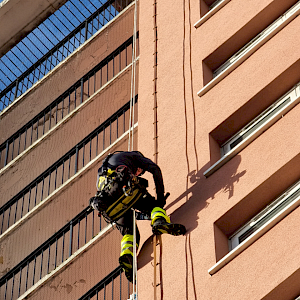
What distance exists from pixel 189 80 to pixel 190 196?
2719 millimetres

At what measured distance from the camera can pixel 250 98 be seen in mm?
12984

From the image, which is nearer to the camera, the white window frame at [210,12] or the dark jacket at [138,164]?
the dark jacket at [138,164]

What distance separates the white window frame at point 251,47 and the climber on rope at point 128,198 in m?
2.28

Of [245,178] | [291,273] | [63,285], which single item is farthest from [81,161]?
[291,273]

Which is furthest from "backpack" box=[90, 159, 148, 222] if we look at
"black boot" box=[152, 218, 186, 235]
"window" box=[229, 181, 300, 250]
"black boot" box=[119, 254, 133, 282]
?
"window" box=[229, 181, 300, 250]

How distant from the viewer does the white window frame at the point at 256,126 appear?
480 inches

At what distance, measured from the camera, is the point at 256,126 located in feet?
43.1

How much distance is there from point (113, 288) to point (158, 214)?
2.85 meters

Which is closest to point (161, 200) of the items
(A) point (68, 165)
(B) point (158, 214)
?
(B) point (158, 214)

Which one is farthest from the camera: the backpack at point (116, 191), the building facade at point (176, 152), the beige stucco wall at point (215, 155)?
the backpack at point (116, 191)

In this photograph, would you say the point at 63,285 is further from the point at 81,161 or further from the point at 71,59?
the point at 71,59

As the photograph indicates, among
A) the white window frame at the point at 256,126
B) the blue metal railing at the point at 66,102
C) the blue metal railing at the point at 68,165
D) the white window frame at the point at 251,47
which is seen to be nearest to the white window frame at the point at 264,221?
the white window frame at the point at 256,126

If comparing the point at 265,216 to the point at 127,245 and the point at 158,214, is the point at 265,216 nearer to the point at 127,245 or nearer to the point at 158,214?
the point at 158,214

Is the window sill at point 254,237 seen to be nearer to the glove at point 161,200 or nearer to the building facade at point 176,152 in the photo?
the building facade at point 176,152
